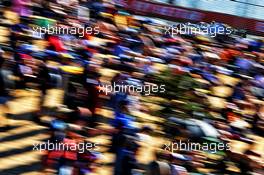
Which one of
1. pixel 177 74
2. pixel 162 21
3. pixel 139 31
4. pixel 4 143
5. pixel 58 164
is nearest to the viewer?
pixel 58 164

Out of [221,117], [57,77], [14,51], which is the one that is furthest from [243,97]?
[14,51]

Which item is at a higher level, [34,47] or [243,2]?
[243,2]

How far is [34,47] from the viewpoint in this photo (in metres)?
7.13

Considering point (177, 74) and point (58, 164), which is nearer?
point (58, 164)

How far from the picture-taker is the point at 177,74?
705 centimetres

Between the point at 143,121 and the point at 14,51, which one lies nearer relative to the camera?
the point at 143,121

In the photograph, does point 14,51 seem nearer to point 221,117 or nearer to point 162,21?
point 221,117

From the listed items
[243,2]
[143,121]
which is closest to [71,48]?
[143,121]

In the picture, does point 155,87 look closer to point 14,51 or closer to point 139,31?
point 14,51

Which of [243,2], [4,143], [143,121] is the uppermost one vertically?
[243,2]

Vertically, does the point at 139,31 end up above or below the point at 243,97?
above

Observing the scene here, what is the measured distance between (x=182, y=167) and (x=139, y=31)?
542 centimetres

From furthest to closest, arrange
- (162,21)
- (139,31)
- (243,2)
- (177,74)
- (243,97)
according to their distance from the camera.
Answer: (243,2) → (162,21) → (139,31) → (243,97) → (177,74)

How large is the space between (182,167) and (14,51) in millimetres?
3110
